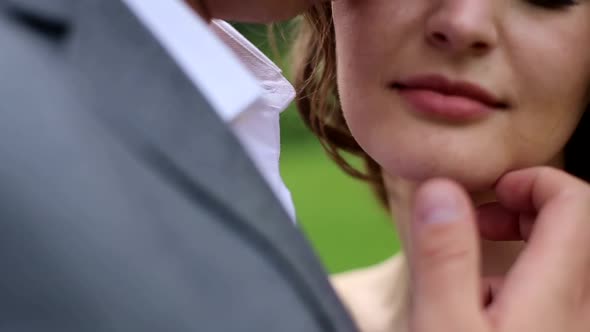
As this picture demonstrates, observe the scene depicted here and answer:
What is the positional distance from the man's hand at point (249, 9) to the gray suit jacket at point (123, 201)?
31 cm

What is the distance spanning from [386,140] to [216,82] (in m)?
0.39

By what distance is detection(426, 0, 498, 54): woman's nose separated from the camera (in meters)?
0.79

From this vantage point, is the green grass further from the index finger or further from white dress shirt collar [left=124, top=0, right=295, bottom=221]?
white dress shirt collar [left=124, top=0, right=295, bottom=221]

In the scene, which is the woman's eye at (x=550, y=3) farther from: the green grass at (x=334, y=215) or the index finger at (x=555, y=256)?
the green grass at (x=334, y=215)

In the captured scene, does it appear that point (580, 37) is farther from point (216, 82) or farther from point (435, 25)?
point (216, 82)

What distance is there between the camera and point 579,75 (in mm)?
854

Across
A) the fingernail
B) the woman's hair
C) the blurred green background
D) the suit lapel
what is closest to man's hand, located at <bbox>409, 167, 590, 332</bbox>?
the fingernail

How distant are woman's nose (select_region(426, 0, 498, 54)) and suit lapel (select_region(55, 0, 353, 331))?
395mm

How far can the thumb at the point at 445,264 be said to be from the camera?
19.9 inches

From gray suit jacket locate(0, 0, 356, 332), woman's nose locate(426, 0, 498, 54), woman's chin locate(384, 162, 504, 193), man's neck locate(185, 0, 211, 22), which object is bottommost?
woman's chin locate(384, 162, 504, 193)

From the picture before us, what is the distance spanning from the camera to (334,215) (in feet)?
9.59

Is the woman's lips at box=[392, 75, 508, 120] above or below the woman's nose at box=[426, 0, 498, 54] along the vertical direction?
below

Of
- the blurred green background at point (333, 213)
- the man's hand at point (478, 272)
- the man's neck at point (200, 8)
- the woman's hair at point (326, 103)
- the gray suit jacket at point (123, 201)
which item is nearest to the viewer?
the gray suit jacket at point (123, 201)

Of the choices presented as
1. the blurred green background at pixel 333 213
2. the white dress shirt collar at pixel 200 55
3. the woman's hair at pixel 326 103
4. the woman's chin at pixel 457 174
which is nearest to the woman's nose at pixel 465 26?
the woman's chin at pixel 457 174
